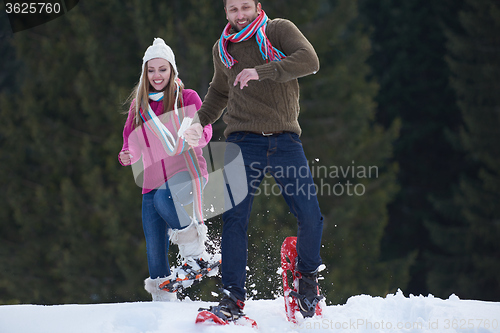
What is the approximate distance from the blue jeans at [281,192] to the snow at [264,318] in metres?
0.26

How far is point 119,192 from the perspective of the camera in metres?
9.04

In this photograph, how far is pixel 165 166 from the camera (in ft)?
9.92

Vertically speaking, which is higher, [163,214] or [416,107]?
[416,107]

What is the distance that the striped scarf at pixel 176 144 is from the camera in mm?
3004

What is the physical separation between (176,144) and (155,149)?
A: 0.52 ft

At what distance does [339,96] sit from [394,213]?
18.7 feet

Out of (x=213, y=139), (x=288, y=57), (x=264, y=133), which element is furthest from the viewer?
(x=213, y=139)

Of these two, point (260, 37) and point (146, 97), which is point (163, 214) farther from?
point (260, 37)

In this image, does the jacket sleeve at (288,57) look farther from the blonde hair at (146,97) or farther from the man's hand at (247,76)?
the blonde hair at (146,97)

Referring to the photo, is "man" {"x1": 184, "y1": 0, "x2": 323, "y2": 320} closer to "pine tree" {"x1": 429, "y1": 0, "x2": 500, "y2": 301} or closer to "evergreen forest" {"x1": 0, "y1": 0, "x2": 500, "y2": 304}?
"evergreen forest" {"x1": 0, "y1": 0, "x2": 500, "y2": 304}

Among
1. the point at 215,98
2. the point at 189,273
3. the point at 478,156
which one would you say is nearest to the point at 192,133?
the point at 215,98

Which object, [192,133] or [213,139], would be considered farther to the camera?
[213,139]
